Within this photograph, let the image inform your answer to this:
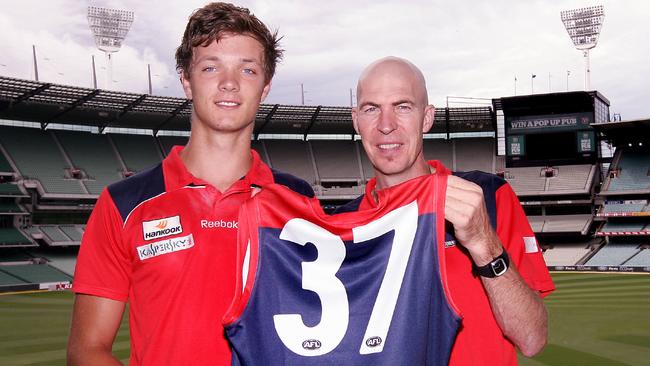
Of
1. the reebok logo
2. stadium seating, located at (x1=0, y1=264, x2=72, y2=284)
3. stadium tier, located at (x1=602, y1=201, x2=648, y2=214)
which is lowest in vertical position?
stadium seating, located at (x1=0, y1=264, x2=72, y2=284)

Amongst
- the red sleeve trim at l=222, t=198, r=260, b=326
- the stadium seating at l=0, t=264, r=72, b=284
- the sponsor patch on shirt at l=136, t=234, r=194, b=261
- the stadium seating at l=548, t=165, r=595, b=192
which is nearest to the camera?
the red sleeve trim at l=222, t=198, r=260, b=326

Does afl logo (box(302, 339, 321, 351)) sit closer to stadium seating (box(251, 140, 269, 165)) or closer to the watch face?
the watch face

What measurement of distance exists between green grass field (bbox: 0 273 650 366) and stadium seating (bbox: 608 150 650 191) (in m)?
19.3

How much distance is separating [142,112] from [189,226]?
43.1m

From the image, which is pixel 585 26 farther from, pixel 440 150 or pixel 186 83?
pixel 186 83

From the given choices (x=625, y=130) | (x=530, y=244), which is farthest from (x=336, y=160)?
(x=530, y=244)

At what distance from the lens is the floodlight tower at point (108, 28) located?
1756 inches

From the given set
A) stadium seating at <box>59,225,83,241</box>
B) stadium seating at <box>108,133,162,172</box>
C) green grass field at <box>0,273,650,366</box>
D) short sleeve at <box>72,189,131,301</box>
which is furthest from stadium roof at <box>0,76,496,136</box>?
short sleeve at <box>72,189,131,301</box>

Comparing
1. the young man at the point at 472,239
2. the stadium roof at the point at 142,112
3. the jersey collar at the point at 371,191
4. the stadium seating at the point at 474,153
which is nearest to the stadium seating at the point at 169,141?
the stadium roof at the point at 142,112

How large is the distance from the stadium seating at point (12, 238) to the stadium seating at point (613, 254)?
38869mm

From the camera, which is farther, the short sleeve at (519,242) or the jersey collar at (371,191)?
the jersey collar at (371,191)

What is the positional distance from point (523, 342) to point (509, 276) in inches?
17.9

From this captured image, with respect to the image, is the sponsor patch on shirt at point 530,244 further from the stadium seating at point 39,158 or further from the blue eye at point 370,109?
the stadium seating at point 39,158

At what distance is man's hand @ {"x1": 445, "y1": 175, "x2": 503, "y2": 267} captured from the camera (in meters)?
2.79
